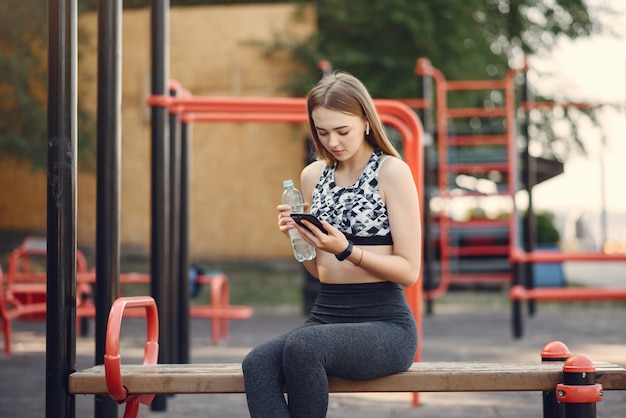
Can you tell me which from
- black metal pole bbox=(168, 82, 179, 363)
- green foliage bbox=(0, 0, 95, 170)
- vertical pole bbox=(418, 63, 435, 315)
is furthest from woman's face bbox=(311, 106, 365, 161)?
green foliage bbox=(0, 0, 95, 170)

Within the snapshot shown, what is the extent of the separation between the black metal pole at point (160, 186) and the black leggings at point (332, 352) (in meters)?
1.49

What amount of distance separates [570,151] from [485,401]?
13.3m

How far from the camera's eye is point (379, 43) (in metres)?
15.8

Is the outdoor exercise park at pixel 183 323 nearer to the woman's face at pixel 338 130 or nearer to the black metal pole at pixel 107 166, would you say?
the black metal pole at pixel 107 166

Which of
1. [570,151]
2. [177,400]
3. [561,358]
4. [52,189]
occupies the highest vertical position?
[570,151]

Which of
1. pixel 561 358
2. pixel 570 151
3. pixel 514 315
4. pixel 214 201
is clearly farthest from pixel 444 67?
pixel 561 358

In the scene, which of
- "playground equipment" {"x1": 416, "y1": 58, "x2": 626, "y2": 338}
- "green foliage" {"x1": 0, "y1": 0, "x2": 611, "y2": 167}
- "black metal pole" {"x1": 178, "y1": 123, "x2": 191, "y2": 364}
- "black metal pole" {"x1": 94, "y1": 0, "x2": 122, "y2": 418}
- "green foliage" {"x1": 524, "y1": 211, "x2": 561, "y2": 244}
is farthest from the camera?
"green foliage" {"x1": 0, "y1": 0, "x2": 611, "y2": 167}

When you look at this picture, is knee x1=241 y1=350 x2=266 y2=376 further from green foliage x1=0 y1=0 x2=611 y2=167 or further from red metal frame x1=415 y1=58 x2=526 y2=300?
green foliage x1=0 y1=0 x2=611 y2=167

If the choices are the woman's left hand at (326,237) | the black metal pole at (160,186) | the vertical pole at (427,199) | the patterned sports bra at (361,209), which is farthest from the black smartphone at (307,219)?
the vertical pole at (427,199)

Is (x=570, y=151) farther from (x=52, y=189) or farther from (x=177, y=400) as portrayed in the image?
(x=52, y=189)

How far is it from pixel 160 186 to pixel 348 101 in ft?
5.15

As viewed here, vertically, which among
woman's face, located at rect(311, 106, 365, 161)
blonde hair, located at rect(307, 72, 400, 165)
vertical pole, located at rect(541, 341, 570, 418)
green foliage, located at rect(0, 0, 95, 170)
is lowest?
vertical pole, located at rect(541, 341, 570, 418)

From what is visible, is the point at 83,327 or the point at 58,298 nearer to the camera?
the point at 58,298

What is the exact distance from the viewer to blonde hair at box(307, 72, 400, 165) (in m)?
2.94
